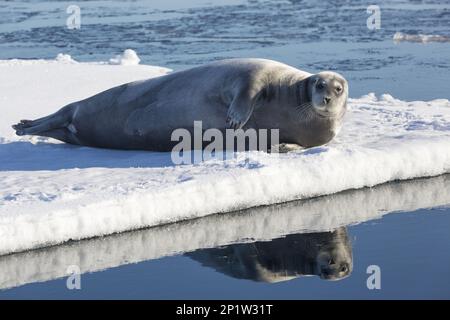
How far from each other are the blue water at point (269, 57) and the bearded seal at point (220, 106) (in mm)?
824

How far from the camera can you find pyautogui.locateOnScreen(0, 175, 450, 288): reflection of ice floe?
16.4 feet

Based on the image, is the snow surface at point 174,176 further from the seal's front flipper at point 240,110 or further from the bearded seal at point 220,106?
the seal's front flipper at point 240,110

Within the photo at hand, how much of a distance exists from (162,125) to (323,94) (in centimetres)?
118

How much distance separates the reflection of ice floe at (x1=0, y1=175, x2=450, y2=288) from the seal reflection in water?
108 millimetres

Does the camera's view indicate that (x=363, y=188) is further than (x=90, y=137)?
No

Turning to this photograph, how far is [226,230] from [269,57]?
6.84 metres

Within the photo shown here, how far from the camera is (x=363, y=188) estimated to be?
6.31 metres

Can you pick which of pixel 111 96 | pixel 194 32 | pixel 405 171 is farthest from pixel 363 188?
pixel 194 32

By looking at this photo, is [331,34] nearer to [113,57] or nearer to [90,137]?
[113,57]

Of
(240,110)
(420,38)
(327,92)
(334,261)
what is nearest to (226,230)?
(334,261)

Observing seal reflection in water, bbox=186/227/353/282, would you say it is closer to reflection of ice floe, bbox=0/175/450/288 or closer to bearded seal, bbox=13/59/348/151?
reflection of ice floe, bbox=0/175/450/288

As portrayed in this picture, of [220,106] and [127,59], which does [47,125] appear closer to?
[220,106]

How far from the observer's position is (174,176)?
602 centimetres

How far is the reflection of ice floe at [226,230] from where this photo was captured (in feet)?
16.4
